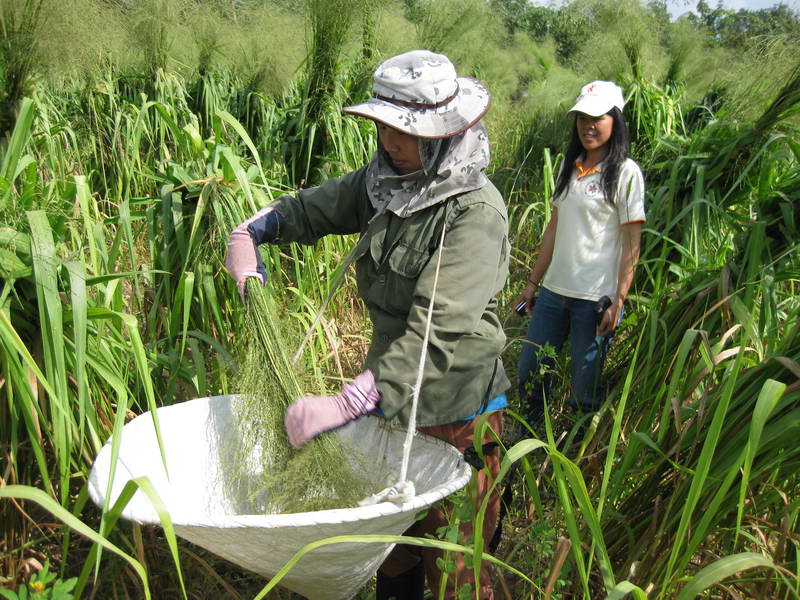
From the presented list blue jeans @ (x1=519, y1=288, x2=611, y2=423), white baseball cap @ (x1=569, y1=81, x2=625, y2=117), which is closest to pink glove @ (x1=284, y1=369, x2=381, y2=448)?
blue jeans @ (x1=519, y1=288, x2=611, y2=423)

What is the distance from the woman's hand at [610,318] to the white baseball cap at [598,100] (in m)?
0.67

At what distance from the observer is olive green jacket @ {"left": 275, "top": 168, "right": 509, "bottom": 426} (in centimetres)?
132

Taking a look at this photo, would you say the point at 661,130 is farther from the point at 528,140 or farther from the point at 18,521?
the point at 18,521

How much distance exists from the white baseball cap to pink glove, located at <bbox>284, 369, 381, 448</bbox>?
1.54 meters

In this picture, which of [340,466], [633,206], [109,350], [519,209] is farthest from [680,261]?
[109,350]

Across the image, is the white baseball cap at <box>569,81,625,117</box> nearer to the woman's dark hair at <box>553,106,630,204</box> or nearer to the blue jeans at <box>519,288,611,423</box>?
the woman's dark hair at <box>553,106,630,204</box>

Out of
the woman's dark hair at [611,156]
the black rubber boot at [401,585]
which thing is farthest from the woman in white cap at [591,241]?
the black rubber boot at [401,585]

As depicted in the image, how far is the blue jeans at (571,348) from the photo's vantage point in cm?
246

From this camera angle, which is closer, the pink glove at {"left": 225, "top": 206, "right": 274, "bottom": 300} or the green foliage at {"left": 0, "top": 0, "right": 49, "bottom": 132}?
the pink glove at {"left": 225, "top": 206, "right": 274, "bottom": 300}

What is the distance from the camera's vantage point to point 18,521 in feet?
5.11

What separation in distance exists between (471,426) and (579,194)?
1228mm

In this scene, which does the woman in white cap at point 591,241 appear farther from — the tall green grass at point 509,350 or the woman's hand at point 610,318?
→ the tall green grass at point 509,350

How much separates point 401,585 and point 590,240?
139 centimetres

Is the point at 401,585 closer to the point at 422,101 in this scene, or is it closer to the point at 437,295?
the point at 437,295
